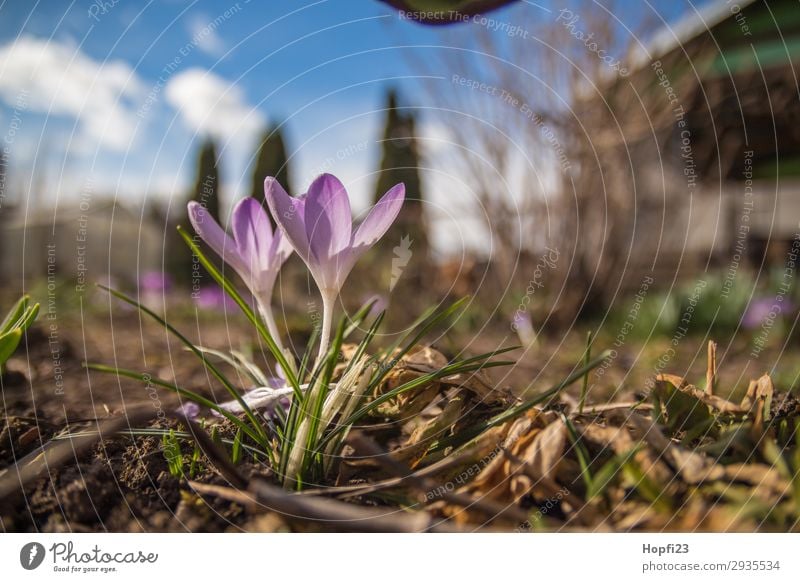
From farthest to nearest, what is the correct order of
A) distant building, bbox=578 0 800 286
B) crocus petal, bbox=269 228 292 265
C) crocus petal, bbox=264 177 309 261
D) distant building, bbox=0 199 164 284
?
distant building, bbox=0 199 164 284 → distant building, bbox=578 0 800 286 → crocus petal, bbox=269 228 292 265 → crocus petal, bbox=264 177 309 261

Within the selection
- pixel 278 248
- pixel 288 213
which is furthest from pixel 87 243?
pixel 288 213

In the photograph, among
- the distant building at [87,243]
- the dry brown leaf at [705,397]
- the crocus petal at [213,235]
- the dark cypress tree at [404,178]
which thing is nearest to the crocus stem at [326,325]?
the crocus petal at [213,235]

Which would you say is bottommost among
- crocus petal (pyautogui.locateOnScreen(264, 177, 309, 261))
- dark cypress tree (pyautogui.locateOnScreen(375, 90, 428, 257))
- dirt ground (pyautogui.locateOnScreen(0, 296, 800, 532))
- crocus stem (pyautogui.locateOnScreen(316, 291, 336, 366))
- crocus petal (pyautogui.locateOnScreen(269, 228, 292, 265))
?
dirt ground (pyautogui.locateOnScreen(0, 296, 800, 532))

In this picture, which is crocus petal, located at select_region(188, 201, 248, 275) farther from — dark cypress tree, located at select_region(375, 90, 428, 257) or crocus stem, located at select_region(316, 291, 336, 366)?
dark cypress tree, located at select_region(375, 90, 428, 257)

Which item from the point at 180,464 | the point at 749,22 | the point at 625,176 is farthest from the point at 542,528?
the point at 749,22

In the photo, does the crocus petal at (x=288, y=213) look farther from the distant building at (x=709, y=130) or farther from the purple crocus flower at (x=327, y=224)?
the distant building at (x=709, y=130)

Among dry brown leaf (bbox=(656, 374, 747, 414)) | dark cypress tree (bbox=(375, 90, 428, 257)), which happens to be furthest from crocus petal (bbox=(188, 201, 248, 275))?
dark cypress tree (bbox=(375, 90, 428, 257))
